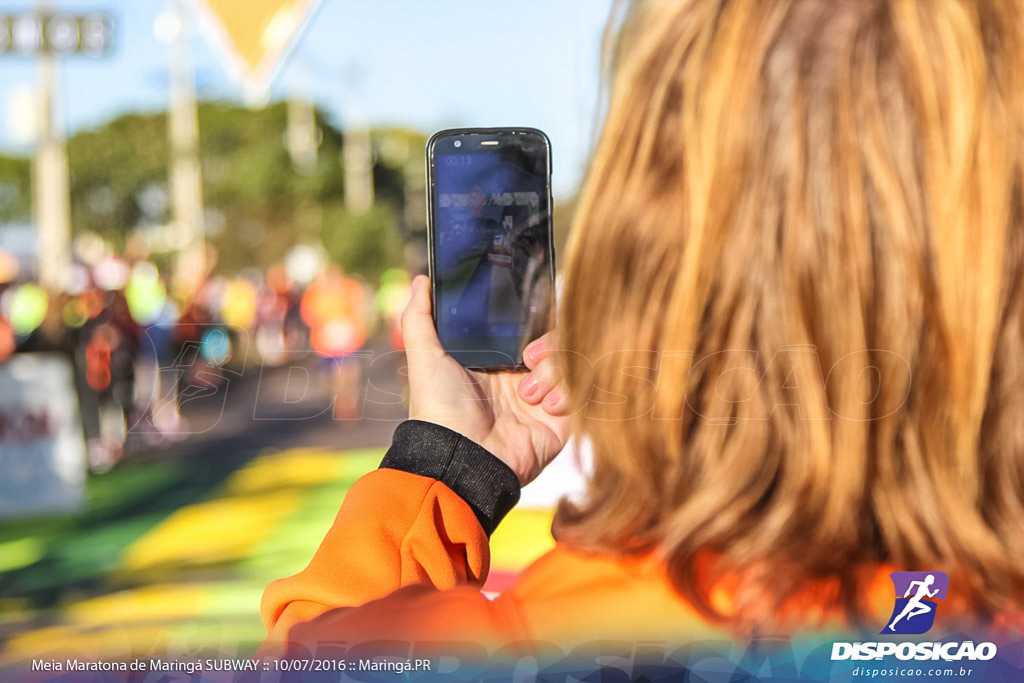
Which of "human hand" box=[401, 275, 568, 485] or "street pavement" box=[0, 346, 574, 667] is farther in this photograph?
"street pavement" box=[0, 346, 574, 667]

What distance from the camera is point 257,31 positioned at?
3.14 meters

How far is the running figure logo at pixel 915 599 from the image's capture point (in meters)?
0.63

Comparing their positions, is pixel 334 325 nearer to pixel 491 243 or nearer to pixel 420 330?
pixel 491 243

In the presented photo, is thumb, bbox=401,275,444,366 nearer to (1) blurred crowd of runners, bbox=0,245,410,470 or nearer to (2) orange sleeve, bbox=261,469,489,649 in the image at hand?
(2) orange sleeve, bbox=261,469,489,649

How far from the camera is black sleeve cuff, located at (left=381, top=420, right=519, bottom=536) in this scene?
80 centimetres

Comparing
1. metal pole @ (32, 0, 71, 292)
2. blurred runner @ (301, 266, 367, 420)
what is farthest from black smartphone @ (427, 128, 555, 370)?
metal pole @ (32, 0, 71, 292)

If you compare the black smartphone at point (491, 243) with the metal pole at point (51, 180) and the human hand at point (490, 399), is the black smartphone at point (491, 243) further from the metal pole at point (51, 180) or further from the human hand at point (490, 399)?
the metal pole at point (51, 180)

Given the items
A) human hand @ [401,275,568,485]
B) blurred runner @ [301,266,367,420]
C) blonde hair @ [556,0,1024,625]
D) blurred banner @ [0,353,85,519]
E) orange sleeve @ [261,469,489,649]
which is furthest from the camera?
blurred runner @ [301,266,367,420]

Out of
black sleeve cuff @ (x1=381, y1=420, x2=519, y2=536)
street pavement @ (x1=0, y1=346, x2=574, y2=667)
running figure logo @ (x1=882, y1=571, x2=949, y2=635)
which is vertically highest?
black sleeve cuff @ (x1=381, y1=420, x2=519, y2=536)

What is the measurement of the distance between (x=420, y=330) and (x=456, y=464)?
0.18 meters

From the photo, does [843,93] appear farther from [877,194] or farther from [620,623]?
[620,623]

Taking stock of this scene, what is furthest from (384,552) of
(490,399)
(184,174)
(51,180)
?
(184,174)

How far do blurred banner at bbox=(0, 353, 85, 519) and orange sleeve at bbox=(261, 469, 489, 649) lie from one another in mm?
4566

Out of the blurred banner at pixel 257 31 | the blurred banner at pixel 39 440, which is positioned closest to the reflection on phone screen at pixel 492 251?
the blurred banner at pixel 257 31
